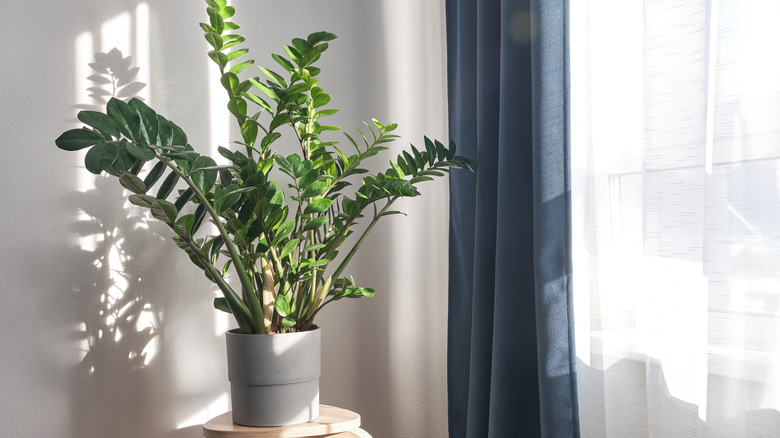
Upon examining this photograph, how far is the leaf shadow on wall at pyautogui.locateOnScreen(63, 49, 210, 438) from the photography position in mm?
1342

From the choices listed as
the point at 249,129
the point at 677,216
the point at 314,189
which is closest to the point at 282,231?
the point at 314,189

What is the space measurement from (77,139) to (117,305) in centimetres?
62

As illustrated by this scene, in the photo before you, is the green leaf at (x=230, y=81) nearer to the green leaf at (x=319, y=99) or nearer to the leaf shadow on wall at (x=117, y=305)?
the green leaf at (x=319, y=99)

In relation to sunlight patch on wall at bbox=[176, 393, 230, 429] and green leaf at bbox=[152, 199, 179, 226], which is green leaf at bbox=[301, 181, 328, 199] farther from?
sunlight patch on wall at bbox=[176, 393, 230, 429]

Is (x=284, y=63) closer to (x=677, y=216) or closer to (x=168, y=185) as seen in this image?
(x=168, y=185)

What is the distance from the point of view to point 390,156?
1.78 m

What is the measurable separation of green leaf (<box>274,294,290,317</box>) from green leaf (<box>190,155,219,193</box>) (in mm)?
259

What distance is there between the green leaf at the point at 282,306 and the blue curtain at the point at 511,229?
50cm

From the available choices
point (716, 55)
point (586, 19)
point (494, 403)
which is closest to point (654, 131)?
point (716, 55)

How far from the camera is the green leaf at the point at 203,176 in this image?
102cm

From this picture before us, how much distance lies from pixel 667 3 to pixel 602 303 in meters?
0.60

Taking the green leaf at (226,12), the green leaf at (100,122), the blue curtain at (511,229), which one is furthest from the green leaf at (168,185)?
the blue curtain at (511,229)

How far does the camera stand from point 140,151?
86 cm

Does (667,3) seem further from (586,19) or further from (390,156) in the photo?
(390,156)
